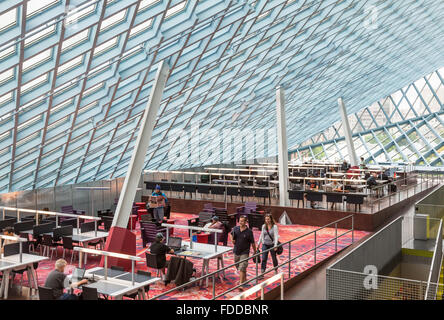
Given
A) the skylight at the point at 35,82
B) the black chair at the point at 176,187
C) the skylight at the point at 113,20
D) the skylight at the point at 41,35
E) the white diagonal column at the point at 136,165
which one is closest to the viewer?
the skylight at the point at 41,35

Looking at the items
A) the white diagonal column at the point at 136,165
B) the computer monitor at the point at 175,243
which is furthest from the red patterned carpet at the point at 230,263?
the white diagonal column at the point at 136,165

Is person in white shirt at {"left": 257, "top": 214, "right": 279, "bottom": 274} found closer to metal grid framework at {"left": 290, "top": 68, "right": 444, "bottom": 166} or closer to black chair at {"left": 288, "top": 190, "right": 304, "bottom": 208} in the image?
black chair at {"left": 288, "top": 190, "right": 304, "bottom": 208}

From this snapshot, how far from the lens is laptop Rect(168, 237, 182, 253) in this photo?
13.2m

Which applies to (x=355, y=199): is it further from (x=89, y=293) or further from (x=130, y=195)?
(x=89, y=293)

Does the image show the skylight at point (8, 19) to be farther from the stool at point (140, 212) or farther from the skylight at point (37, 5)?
the stool at point (140, 212)

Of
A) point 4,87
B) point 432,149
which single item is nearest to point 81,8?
point 4,87

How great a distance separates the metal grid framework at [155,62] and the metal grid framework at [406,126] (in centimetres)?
1216

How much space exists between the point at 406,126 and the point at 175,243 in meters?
38.3

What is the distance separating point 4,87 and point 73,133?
19.6ft

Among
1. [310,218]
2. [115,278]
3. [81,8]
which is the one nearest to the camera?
[115,278]

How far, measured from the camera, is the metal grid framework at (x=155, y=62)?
12.9 m
